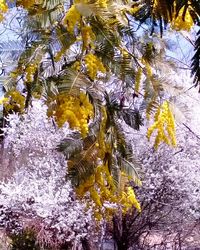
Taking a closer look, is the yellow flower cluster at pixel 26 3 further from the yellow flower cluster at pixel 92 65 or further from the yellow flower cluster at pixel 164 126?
the yellow flower cluster at pixel 164 126

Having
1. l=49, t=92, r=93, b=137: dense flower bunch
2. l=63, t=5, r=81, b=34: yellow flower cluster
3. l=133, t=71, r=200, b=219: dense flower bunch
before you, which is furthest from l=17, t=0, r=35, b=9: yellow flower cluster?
l=133, t=71, r=200, b=219: dense flower bunch

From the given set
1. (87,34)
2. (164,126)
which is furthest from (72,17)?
(164,126)

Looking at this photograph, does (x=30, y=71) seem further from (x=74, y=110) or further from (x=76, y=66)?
(x=74, y=110)

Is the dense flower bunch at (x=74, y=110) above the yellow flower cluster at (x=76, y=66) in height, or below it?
below

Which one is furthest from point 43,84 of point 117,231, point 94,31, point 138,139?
A: point 117,231

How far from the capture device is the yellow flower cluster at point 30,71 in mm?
2162

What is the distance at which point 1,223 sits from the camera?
9.95 metres

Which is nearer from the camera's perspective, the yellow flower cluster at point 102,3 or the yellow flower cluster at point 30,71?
the yellow flower cluster at point 102,3

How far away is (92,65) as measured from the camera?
2.07 metres

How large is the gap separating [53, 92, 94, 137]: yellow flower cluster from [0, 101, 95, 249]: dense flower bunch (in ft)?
18.4

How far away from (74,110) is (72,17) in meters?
0.36

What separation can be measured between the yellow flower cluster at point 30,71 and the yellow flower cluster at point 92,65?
0.24 meters

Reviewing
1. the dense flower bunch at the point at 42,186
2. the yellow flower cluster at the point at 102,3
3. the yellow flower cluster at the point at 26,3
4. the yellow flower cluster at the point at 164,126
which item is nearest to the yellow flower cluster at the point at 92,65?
the yellow flower cluster at the point at 102,3

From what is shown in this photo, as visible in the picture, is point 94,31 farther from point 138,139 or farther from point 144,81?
point 138,139
